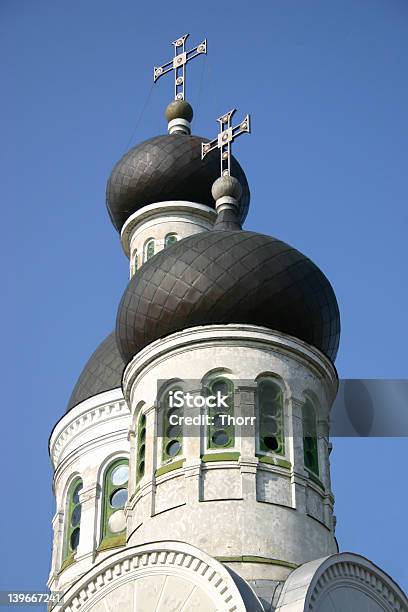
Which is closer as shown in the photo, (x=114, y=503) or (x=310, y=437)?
(x=310, y=437)

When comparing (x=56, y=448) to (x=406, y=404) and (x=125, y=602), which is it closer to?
(x=406, y=404)

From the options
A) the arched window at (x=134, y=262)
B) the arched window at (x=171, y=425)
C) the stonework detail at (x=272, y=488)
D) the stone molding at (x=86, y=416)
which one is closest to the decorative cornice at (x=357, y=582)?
the stonework detail at (x=272, y=488)

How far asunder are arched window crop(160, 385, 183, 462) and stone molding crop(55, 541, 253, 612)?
150 cm

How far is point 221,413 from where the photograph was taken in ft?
48.8

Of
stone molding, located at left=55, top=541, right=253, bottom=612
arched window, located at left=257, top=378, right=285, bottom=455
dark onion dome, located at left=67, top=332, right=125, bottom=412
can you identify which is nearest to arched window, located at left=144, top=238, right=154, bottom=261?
dark onion dome, located at left=67, top=332, right=125, bottom=412

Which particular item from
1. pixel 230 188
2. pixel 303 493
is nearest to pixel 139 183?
pixel 230 188

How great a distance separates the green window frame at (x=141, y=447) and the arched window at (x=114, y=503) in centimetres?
352

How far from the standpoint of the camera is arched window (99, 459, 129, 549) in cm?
1870

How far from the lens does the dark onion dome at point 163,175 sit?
21.4 meters

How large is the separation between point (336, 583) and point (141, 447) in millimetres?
2846
